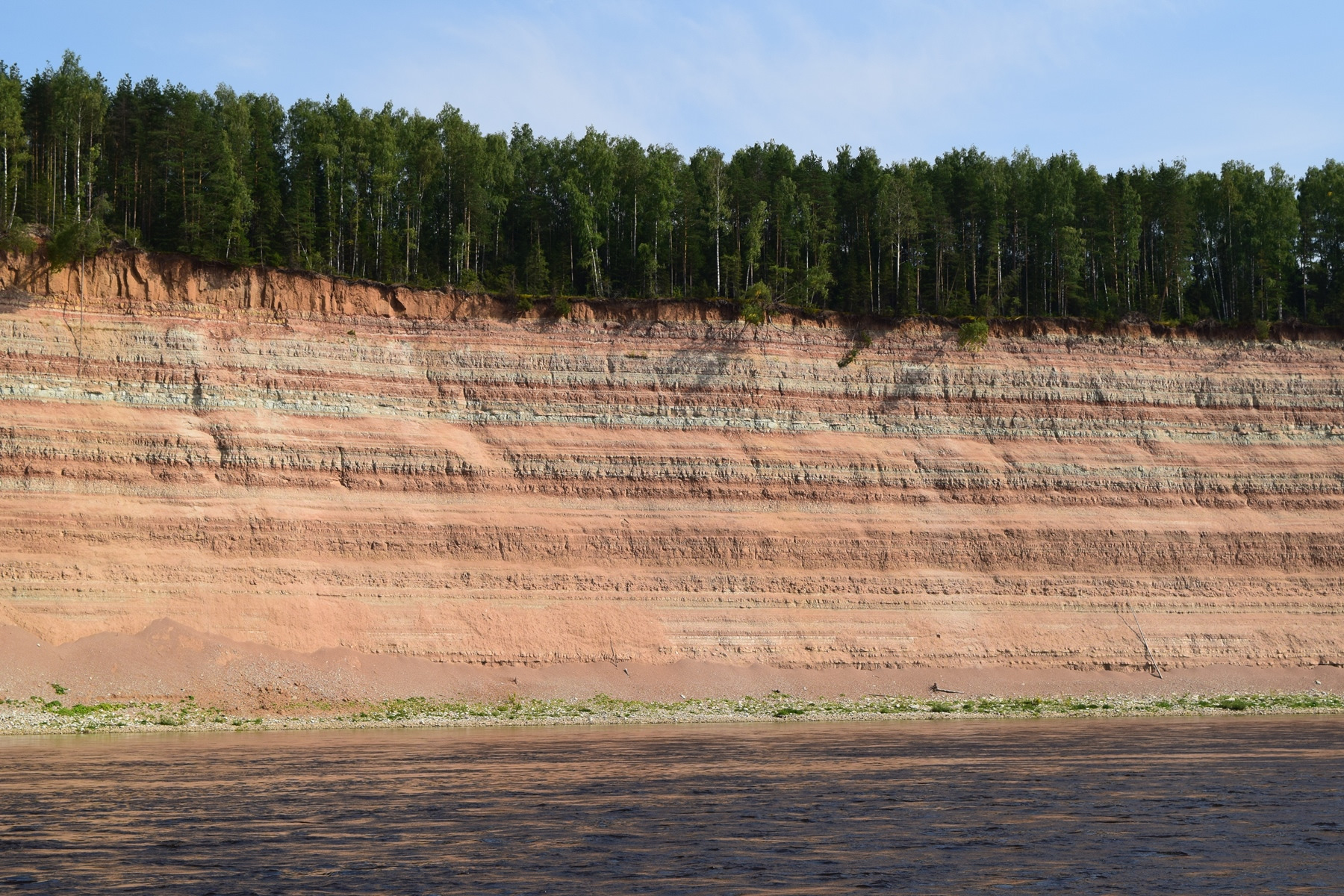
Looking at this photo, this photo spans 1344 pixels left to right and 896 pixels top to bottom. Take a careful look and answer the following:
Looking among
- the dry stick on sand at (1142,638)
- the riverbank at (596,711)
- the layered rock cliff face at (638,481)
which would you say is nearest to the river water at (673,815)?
the riverbank at (596,711)

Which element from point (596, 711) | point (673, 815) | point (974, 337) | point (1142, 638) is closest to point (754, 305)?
point (974, 337)

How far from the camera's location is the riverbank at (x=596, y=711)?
30.0 metres

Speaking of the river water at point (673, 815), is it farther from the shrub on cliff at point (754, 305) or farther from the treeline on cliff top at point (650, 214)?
the treeline on cliff top at point (650, 214)

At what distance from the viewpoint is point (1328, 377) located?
1950 inches

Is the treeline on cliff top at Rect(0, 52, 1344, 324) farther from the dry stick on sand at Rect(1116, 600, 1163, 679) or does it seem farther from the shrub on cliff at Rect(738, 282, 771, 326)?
the dry stick on sand at Rect(1116, 600, 1163, 679)

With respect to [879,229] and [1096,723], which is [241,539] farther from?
[879,229]

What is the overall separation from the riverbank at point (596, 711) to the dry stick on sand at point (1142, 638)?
1.80 m

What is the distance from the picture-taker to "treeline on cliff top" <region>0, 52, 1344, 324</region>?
48.6 m

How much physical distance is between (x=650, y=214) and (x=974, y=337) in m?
16.8

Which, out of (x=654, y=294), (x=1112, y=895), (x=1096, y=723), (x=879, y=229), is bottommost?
(x=1096, y=723)

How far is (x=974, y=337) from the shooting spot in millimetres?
48250

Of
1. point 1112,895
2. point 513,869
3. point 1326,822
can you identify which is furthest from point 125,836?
point 1326,822

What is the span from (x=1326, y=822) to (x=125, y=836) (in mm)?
15693

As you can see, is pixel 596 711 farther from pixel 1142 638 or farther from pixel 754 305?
pixel 1142 638
